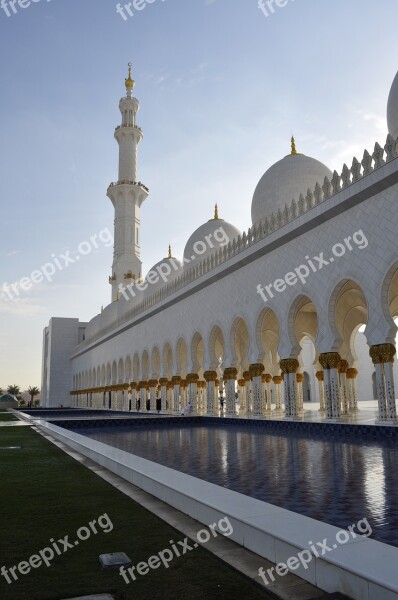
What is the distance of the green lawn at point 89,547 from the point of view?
1995 mm

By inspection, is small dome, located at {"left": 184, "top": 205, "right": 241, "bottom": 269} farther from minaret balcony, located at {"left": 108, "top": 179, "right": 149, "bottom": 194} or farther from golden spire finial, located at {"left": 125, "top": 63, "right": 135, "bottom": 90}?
golden spire finial, located at {"left": 125, "top": 63, "right": 135, "bottom": 90}

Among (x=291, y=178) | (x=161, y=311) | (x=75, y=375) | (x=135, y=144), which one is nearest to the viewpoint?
(x=291, y=178)

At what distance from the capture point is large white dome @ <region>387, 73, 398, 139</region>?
33.3ft

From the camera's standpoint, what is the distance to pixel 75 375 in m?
39.1

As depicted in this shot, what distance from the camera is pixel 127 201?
27.3m

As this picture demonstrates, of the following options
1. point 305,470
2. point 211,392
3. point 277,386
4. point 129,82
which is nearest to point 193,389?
point 211,392

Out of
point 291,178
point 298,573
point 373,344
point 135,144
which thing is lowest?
point 298,573

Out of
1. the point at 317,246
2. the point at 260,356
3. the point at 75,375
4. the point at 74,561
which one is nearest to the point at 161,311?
the point at 260,356

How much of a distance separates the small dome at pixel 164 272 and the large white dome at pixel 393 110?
1319 centimetres

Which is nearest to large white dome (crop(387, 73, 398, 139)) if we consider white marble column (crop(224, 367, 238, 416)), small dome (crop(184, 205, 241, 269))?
white marble column (crop(224, 367, 238, 416))

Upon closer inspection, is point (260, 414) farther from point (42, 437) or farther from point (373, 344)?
point (42, 437)

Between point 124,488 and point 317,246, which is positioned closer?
point 124,488

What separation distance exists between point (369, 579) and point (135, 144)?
2797 centimetres

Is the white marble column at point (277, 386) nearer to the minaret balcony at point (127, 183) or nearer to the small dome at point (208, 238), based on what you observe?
the small dome at point (208, 238)
